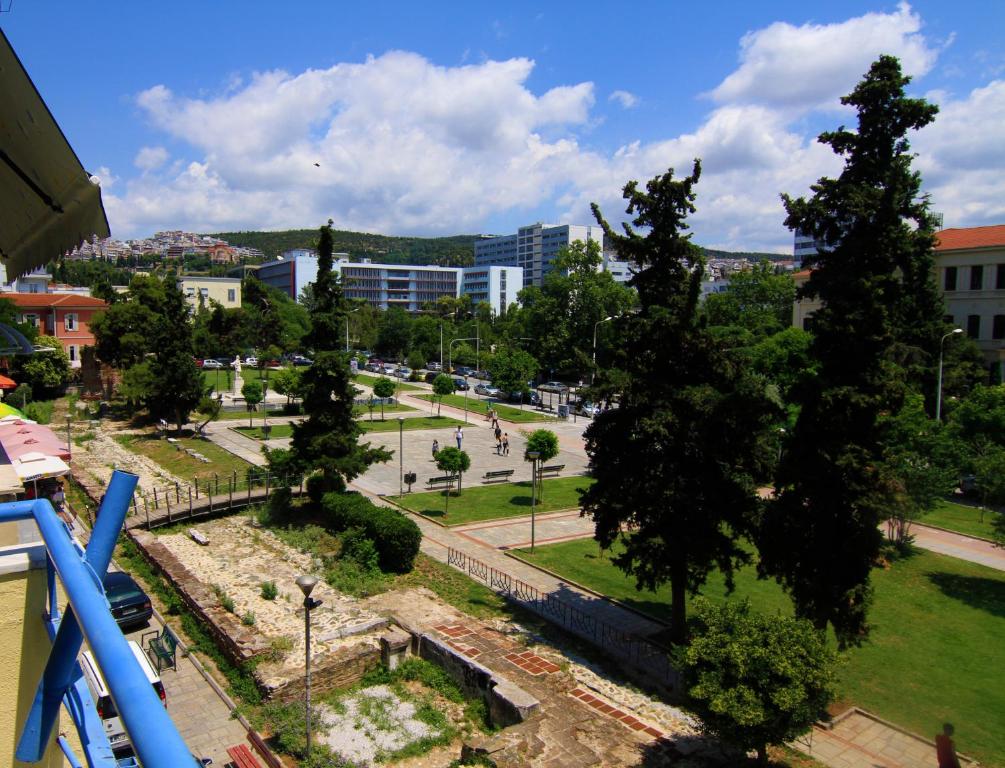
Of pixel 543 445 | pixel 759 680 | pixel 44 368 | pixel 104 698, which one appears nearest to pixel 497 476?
pixel 543 445

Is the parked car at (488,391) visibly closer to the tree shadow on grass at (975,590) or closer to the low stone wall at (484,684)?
the tree shadow on grass at (975,590)

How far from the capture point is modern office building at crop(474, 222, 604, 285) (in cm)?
13825

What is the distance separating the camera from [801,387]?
1353 centimetres

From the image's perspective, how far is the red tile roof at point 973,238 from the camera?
43.2 metres

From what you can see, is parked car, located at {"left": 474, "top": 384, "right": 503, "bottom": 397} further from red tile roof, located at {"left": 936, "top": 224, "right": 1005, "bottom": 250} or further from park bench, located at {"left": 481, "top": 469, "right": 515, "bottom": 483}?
red tile roof, located at {"left": 936, "top": 224, "right": 1005, "bottom": 250}

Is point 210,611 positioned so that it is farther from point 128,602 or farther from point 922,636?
point 922,636

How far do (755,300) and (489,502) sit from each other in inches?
1898

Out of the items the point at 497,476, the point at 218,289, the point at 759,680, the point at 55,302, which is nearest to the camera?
the point at 759,680

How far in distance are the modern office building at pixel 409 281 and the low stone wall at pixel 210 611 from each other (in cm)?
11996

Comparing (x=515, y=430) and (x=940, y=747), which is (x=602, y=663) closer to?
(x=940, y=747)

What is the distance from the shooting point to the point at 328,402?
2148cm

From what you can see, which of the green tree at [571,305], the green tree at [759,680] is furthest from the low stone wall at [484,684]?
the green tree at [571,305]

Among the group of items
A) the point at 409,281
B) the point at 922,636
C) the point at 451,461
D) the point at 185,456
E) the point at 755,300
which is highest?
the point at 409,281

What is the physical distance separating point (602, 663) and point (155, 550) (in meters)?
12.1
